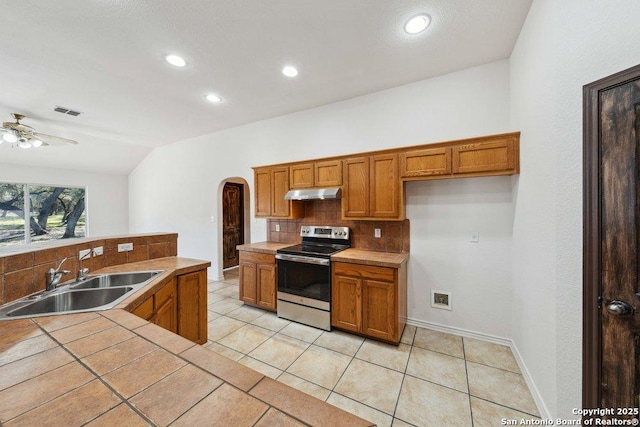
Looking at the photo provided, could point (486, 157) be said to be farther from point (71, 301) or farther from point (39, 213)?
point (39, 213)

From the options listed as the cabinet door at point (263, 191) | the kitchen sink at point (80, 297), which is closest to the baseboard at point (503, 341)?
the cabinet door at point (263, 191)

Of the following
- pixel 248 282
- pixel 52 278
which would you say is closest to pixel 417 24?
pixel 52 278

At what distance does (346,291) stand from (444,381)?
3.78 ft

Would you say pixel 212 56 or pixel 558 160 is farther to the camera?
pixel 212 56

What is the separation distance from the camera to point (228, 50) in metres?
2.37

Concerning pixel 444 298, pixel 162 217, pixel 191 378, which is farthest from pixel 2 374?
pixel 162 217

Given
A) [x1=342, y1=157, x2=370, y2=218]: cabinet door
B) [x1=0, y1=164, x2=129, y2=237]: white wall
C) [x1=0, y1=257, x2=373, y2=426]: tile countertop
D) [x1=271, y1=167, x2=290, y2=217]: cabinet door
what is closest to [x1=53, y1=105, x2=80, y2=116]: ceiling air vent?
[x1=0, y1=164, x2=129, y2=237]: white wall

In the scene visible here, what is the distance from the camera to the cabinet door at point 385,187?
2.75 m

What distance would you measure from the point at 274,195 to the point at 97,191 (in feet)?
18.4

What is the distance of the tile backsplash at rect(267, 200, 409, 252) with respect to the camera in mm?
3027

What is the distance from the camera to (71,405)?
26.3 inches

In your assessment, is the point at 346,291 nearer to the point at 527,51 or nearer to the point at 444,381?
the point at 444,381

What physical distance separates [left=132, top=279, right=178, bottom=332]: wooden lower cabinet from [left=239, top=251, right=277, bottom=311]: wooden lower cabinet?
50.9 inches

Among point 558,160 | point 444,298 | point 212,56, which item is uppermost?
point 212,56
